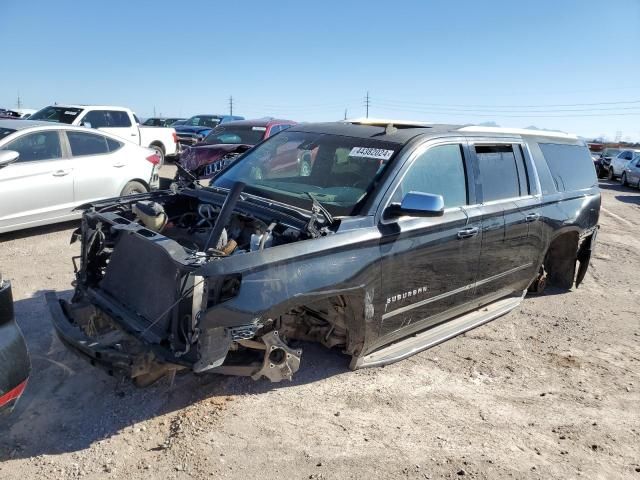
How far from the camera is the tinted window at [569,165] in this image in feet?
18.4

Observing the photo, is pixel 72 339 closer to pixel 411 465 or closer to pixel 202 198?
pixel 202 198

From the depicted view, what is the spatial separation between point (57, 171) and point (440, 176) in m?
5.46

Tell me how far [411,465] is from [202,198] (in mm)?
2567

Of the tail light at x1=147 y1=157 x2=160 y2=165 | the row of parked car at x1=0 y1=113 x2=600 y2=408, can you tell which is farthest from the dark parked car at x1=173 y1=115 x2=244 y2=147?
the row of parked car at x1=0 y1=113 x2=600 y2=408

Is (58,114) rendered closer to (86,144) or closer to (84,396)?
(86,144)

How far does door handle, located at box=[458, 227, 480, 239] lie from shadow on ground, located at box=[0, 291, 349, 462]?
136cm

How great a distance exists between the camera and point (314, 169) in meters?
4.41

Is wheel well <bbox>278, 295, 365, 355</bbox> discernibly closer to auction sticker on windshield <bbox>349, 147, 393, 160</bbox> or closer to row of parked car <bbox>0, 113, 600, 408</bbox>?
row of parked car <bbox>0, 113, 600, 408</bbox>

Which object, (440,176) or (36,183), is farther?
(36,183)

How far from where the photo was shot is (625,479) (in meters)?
3.11

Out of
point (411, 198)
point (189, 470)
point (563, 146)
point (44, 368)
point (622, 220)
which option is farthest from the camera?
point (622, 220)

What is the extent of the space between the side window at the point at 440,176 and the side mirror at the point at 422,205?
0.23 metres

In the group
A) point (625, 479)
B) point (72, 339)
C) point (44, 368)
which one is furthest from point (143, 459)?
point (625, 479)

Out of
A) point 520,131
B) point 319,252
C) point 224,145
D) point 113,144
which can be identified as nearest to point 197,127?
point 224,145
